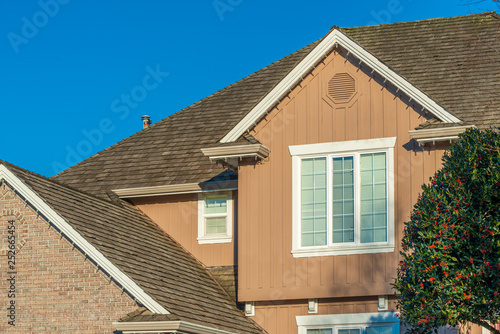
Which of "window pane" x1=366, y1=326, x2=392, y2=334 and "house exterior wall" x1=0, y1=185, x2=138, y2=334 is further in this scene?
"window pane" x1=366, y1=326, x2=392, y2=334

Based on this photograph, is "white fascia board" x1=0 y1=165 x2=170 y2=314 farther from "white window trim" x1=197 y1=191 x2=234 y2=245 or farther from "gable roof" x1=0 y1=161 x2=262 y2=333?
"white window trim" x1=197 y1=191 x2=234 y2=245

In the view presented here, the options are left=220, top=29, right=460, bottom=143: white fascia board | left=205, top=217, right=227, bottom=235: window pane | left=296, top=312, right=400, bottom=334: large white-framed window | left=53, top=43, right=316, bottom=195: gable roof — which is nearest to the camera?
left=296, top=312, right=400, bottom=334: large white-framed window

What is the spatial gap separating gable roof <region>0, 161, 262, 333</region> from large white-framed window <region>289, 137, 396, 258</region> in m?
2.33

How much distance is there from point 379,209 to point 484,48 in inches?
262

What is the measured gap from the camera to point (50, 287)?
57.2ft

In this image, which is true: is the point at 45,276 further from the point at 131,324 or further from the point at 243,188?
the point at 243,188

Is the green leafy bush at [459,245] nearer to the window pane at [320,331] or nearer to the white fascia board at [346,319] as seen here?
the white fascia board at [346,319]

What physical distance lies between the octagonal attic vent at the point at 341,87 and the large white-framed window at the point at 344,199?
1107 millimetres

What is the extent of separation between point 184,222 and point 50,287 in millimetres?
5546

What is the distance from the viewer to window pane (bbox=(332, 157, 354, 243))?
19.3 metres

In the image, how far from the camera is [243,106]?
81.5 ft

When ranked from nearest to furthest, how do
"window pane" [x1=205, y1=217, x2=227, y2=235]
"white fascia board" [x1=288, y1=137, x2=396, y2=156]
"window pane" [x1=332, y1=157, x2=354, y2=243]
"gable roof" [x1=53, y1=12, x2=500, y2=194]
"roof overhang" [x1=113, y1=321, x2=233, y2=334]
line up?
"roof overhang" [x1=113, y1=321, x2=233, y2=334] → "window pane" [x1=332, y1=157, x2=354, y2=243] → "white fascia board" [x1=288, y1=137, x2=396, y2=156] → "gable roof" [x1=53, y1=12, x2=500, y2=194] → "window pane" [x1=205, y1=217, x2=227, y2=235]

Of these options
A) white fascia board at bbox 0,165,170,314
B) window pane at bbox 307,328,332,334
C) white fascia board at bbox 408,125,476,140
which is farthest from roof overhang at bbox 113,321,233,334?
white fascia board at bbox 408,125,476,140

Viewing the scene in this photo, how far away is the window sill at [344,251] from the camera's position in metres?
18.8
